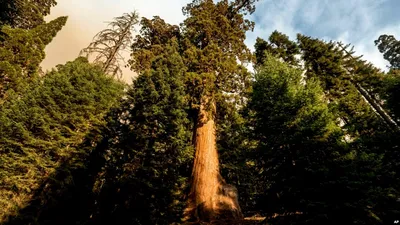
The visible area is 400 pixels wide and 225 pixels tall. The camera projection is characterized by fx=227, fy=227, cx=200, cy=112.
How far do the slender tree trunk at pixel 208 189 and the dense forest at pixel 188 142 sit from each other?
0.05 meters

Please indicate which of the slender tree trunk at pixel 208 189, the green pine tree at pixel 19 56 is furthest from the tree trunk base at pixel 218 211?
the green pine tree at pixel 19 56

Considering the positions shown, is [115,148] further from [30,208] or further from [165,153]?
[30,208]

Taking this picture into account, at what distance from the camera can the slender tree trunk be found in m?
8.12

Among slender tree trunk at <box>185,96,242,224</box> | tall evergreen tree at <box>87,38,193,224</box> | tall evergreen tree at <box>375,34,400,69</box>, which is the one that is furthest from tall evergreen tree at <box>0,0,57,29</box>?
tall evergreen tree at <box>375,34,400,69</box>

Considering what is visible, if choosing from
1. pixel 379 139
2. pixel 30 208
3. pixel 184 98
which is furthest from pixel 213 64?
pixel 30 208

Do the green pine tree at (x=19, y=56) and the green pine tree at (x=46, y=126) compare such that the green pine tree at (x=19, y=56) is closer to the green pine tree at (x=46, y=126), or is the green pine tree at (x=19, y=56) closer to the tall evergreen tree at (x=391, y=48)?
the green pine tree at (x=46, y=126)

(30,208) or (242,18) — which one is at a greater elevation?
(242,18)

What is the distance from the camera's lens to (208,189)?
8805 mm

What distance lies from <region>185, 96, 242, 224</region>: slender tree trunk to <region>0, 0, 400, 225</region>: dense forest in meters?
0.05

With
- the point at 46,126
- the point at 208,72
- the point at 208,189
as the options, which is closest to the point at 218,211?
the point at 208,189

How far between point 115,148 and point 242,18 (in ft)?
35.6

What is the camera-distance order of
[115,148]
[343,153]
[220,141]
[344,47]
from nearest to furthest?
[343,153], [115,148], [220,141], [344,47]

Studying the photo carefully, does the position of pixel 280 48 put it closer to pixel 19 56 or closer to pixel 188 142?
pixel 188 142

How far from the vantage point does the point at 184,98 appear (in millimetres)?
11148
